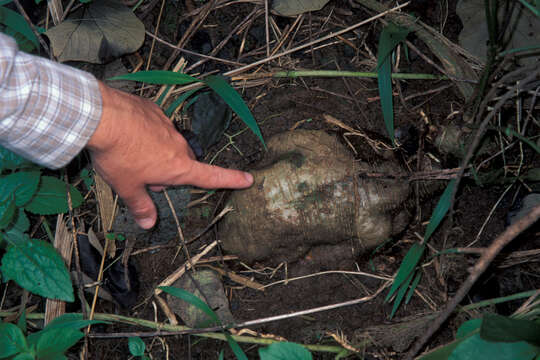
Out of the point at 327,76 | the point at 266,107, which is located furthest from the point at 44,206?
the point at 327,76

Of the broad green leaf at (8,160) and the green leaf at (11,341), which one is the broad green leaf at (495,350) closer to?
the green leaf at (11,341)

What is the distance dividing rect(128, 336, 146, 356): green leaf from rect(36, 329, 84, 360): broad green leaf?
0.36 m

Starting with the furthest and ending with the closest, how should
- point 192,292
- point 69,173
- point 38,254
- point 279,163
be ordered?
point 69,173
point 192,292
point 279,163
point 38,254

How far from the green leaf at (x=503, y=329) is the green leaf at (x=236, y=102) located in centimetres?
126

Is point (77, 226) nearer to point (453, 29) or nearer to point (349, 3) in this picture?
point (349, 3)

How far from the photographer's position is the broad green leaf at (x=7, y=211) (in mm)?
1771

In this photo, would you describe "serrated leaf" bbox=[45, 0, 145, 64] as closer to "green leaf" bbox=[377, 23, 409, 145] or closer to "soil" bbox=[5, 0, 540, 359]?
"soil" bbox=[5, 0, 540, 359]

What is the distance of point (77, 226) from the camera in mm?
2242

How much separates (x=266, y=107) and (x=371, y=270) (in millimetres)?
1098

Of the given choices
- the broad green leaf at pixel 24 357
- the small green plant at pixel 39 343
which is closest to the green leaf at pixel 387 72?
the small green plant at pixel 39 343

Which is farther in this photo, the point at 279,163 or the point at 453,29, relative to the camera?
the point at 453,29

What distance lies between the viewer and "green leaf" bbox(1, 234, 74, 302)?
1.79m

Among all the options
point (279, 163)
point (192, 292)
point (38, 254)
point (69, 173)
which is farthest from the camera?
point (69, 173)

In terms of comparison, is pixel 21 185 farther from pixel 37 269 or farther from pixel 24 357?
pixel 24 357
